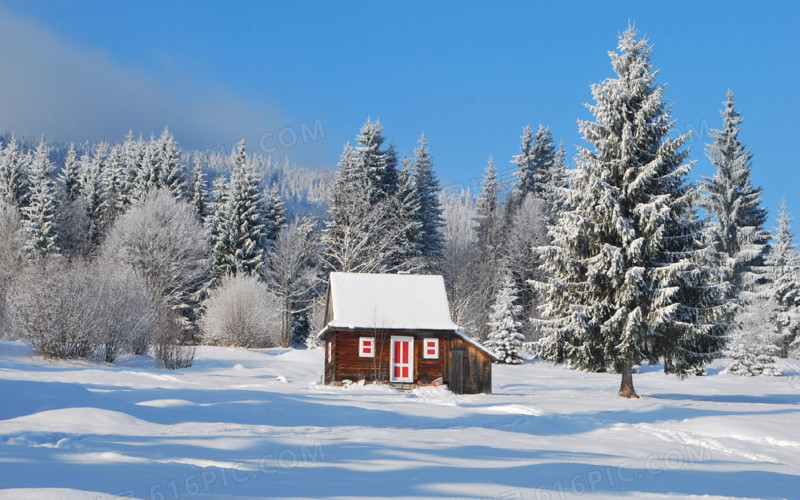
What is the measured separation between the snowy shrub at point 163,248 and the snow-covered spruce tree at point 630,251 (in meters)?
30.8

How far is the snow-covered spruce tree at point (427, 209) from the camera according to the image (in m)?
50.3

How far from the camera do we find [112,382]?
18.9m

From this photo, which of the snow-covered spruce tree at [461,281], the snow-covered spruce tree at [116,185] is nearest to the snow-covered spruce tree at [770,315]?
the snow-covered spruce tree at [461,281]

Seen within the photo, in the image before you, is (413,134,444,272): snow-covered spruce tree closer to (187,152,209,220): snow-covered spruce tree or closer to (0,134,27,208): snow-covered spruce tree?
(187,152,209,220): snow-covered spruce tree

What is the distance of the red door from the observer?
84.5 feet

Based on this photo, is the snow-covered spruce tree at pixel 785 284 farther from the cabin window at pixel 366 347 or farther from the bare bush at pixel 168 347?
the bare bush at pixel 168 347

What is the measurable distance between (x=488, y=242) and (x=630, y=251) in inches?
1514

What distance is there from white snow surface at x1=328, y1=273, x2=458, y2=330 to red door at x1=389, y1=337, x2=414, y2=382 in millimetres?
783

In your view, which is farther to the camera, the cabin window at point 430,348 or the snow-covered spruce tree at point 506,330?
the snow-covered spruce tree at point 506,330

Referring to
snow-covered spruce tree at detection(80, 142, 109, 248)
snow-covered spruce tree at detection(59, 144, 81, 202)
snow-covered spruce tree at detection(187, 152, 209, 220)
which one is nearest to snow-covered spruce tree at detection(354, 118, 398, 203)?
snow-covered spruce tree at detection(187, 152, 209, 220)

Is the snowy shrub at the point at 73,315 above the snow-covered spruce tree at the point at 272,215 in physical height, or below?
below

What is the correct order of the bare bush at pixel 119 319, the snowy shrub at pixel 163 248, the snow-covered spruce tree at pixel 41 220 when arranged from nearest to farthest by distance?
1. the bare bush at pixel 119 319
2. the snowy shrub at pixel 163 248
3. the snow-covered spruce tree at pixel 41 220

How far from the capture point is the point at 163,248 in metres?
45.8

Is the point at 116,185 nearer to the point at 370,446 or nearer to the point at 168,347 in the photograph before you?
the point at 168,347
